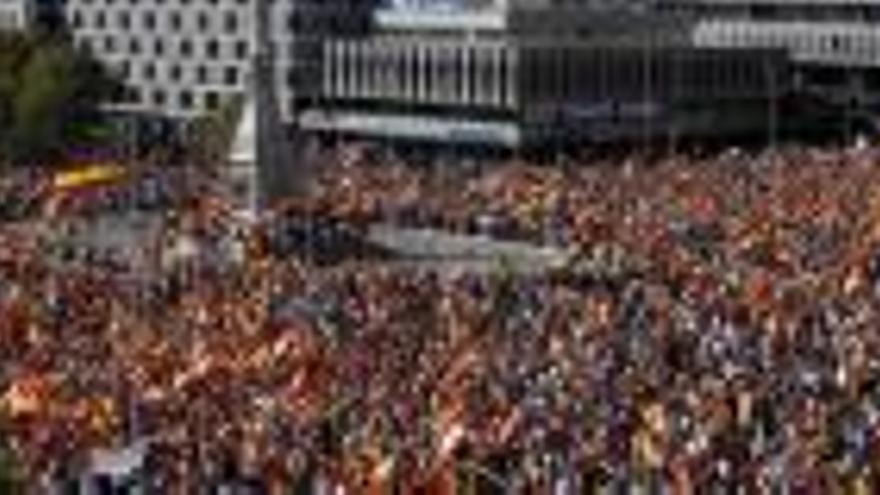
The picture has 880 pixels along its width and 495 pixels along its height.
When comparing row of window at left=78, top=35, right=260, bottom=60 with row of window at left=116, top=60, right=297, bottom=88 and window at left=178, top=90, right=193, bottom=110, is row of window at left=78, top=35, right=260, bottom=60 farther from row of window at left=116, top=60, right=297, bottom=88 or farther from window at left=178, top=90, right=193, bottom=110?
window at left=178, top=90, right=193, bottom=110

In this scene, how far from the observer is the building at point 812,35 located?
158375 mm

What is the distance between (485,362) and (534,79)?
3682 inches

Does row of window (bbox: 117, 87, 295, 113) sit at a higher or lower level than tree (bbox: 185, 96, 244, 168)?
lower

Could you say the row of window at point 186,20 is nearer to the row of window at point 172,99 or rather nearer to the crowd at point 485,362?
the row of window at point 172,99

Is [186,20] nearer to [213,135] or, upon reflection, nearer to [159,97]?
[159,97]

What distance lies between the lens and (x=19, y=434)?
134ft

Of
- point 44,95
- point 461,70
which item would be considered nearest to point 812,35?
point 461,70

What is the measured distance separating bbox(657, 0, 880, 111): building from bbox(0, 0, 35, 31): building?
34967 mm

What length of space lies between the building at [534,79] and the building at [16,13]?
23.5 meters

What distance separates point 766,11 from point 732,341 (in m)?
119

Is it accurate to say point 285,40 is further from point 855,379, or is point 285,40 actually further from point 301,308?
point 855,379

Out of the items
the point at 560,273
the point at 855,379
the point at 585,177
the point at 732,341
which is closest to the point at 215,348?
the point at 732,341

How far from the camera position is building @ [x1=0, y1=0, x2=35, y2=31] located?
16900 centimetres

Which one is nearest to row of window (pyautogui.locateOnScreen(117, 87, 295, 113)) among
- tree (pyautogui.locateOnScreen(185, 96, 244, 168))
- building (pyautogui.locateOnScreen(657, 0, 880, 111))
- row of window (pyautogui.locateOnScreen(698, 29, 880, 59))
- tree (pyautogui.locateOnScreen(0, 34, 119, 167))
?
tree (pyautogui.locateOnScreen(0, 34, 119, 167))
